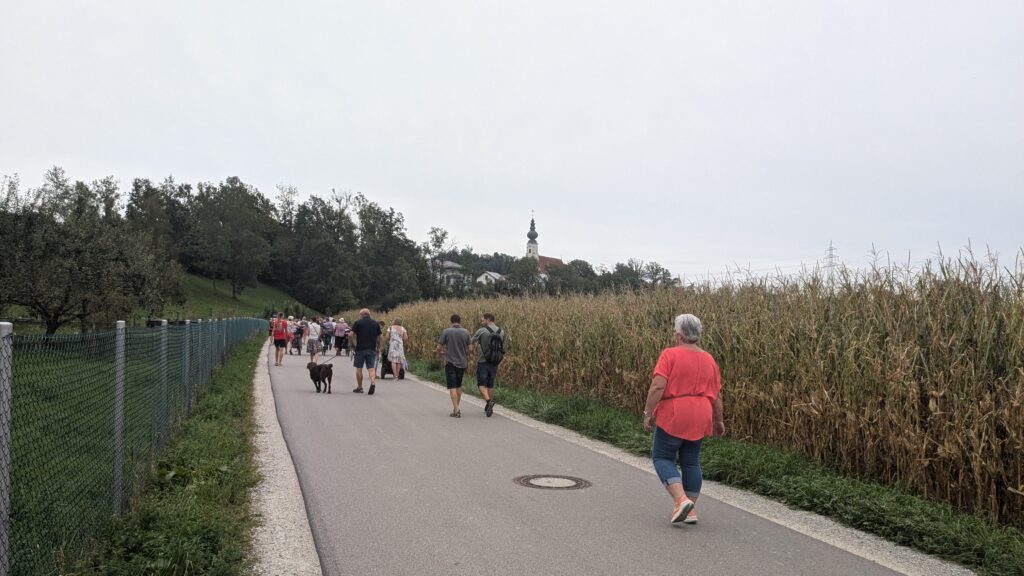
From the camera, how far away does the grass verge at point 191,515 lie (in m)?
4.64

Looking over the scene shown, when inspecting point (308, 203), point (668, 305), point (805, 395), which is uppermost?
point (308, 203)

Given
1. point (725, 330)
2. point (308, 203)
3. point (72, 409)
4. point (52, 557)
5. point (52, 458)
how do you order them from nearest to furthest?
1. point (52, 557)
2. point (52, 458)
3. point (72, 409)
4. point (725, 330)
5. point (308, 203)

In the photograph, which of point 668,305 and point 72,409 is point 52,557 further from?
point 668,305

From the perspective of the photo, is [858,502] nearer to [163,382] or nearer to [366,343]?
[163,382]

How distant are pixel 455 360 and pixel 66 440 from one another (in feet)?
28.5

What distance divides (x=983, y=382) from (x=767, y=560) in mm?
2764

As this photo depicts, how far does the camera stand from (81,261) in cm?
2592

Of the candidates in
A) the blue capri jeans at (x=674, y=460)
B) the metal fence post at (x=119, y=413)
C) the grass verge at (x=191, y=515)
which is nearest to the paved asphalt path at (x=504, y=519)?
the blue capri jeans at (x=674, y=460)

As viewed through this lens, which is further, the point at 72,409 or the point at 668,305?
the point at 668,305

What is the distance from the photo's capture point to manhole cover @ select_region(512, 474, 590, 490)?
735cm

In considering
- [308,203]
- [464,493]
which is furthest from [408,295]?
[464,493]

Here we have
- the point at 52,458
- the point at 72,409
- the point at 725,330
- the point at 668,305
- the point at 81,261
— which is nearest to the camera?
the point at 52,458

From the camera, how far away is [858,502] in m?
6.36

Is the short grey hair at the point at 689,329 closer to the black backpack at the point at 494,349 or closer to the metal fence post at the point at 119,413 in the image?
the metal fence post at the point at 119,413
